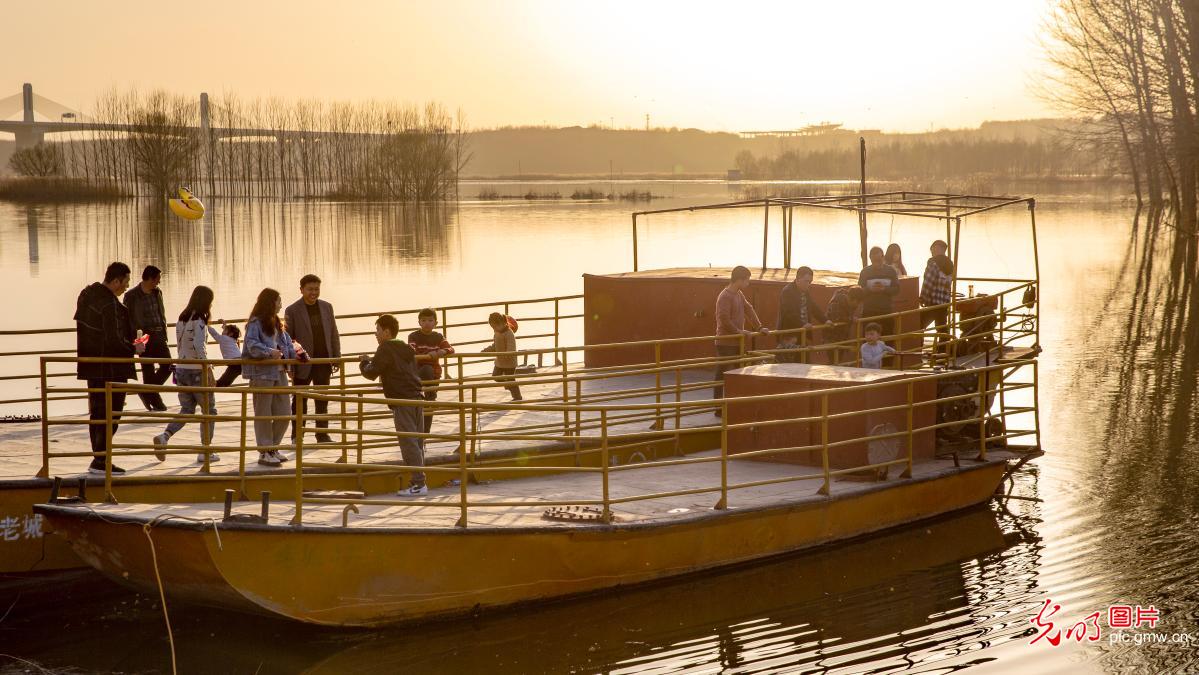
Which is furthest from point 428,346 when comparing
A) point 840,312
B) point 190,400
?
point 840,312

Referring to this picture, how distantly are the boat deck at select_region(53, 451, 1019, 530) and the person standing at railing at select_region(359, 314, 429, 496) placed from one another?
0.58 metres

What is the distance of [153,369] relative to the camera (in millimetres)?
15344

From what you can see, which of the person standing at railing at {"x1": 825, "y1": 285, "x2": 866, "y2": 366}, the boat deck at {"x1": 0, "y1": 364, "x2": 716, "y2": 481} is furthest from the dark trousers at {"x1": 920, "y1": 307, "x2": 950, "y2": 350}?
the boat deck at {"x1": 0, "y1": 364, "x2": 716, "y2": 481}

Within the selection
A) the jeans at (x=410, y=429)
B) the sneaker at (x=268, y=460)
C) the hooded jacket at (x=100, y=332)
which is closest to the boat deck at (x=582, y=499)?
the jeans at (x=410, y=429)

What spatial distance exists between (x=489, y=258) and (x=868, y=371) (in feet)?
160

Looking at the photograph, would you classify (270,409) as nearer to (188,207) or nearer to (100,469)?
(100,469)

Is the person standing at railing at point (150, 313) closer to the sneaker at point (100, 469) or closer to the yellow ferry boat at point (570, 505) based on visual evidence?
the sneaker at point (100, 469)

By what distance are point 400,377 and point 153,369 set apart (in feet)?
15.4

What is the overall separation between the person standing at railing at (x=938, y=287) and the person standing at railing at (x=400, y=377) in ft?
32.3

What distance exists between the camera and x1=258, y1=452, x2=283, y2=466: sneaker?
1309 centimetres

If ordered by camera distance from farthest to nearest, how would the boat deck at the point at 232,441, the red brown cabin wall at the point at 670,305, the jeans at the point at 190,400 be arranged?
1. the red brown cabin wall at the point at 670,305
2. the jeans at the point at 190,400
3. the boat deck at the point at 232,441

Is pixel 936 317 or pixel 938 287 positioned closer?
pixel 938 287

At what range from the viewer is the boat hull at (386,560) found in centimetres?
1059

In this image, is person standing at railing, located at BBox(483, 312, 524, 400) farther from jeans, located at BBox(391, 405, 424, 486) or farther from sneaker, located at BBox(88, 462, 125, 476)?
sneaker, located at BBox(88, 462, 125, 476)
